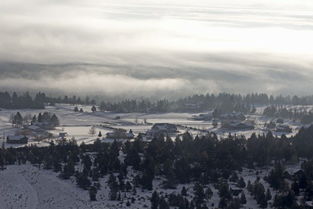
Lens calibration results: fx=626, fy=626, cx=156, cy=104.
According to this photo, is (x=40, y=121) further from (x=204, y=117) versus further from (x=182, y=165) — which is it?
(x=182, y=165)

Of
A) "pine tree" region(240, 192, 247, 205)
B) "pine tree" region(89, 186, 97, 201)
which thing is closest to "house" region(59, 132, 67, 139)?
"pine tree" region(89, 186, 97, 201)

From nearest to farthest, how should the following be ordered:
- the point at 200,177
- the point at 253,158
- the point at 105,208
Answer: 1. the point at 105,208
2. the point at 200,177
3. the point at 253,158

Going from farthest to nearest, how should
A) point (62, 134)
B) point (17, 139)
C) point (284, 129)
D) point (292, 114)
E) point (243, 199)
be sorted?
point (292, 114), point (284, 129), point (62, 134), point (17, 139), point (243, 199)

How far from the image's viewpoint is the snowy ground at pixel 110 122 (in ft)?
404

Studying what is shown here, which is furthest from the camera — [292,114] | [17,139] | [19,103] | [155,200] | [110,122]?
[19,103]

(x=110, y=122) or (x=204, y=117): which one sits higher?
(x=204, y=117)

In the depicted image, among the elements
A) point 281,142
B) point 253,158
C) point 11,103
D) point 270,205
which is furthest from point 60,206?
point 11,103

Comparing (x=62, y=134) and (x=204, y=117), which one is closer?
(x=62, y=134)

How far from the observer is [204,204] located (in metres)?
61.2

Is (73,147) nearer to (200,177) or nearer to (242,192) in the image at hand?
(200,177)

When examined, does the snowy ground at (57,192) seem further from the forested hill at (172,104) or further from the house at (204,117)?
the forested hill at (172,104)

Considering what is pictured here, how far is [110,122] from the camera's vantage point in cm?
14162

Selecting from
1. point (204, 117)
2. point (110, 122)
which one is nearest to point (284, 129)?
Result: point (204, 117)

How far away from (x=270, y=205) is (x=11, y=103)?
113m
